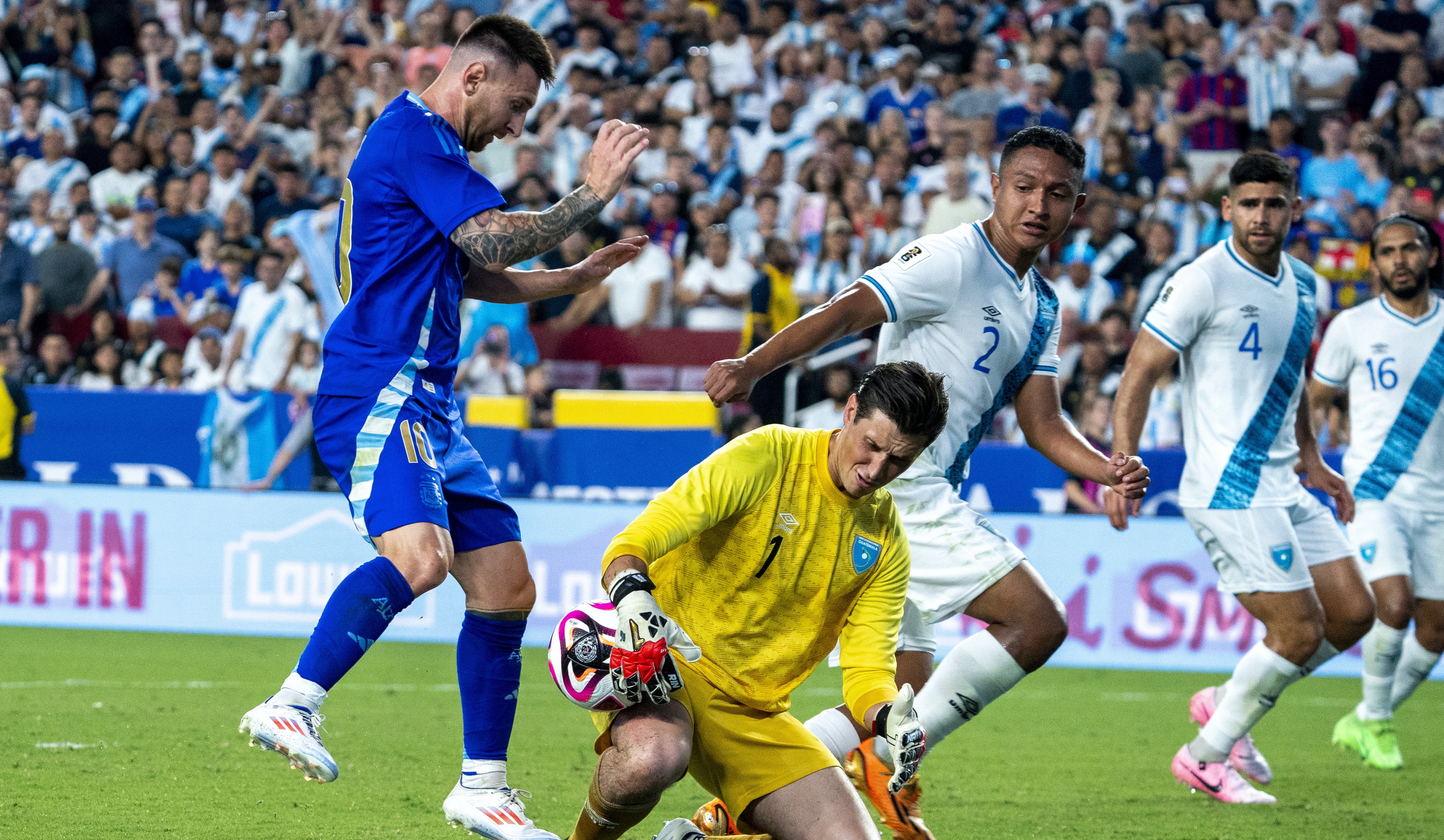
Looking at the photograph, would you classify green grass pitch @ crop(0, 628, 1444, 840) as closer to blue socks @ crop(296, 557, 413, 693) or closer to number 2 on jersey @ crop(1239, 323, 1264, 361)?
blue socks @ crop(296, 557, 413, 693)

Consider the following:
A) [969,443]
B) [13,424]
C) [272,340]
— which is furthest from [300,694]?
[272,340]

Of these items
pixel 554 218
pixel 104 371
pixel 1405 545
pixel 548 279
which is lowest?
pixel 104 371

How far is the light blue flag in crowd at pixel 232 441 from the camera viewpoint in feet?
42.1

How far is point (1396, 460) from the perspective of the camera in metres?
7.58

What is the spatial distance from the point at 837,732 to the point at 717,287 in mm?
9285

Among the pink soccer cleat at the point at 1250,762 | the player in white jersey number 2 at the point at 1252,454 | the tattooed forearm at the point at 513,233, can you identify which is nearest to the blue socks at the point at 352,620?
the tattooed forearm at the point at 513,233

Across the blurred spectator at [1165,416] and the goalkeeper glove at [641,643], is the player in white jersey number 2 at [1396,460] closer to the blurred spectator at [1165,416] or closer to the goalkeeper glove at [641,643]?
the goalkeeper glove at [641,643]

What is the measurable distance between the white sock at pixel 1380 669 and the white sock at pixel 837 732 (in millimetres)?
3334

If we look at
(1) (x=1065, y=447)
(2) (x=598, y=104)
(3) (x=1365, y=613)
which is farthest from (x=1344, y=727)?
(2) (x=598, y=104)

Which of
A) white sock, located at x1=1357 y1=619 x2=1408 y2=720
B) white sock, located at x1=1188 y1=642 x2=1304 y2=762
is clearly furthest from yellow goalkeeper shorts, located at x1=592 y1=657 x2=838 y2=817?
white sock, located at x1=1357 y1=619 x2=1408 y2=720

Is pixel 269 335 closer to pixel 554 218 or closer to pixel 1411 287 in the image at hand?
pixel 1411 287

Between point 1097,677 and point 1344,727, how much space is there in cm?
264

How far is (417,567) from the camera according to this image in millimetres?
4285

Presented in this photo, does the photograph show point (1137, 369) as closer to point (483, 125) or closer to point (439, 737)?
point (483, 125)
